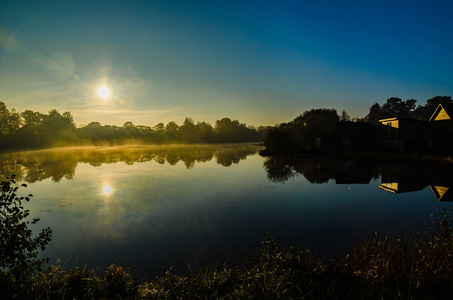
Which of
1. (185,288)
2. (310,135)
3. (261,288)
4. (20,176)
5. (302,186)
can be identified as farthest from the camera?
(310,135)

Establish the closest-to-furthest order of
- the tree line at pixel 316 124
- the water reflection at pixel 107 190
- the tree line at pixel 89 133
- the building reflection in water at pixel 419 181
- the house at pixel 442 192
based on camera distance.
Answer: the house at pixel 442 192, the building reflection in water at pixel 419 181, the water reflection at pixel 107 190, the tree line at pixel 316 124, the tree line at pixel 89 133

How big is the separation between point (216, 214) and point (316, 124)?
72895 millimetres

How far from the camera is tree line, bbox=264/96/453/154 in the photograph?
51.8m

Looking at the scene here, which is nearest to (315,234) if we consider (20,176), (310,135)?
(20,176)

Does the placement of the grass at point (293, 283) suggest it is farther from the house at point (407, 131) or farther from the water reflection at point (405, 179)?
the house at point (407, 131)

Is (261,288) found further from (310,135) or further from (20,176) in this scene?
(310,135)

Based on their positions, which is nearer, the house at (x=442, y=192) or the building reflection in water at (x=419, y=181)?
the house at (x=442, y=192)

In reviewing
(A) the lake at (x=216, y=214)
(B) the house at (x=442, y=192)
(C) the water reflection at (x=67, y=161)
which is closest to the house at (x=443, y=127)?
(A) the lake at (x=216, y=214)

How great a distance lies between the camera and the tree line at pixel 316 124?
51.8 metres

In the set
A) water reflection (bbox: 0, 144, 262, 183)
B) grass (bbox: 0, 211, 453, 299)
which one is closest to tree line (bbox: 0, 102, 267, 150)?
water reflection (bbox: 0, 144, 262, 183)

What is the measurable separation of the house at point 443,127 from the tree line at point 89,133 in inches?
4776

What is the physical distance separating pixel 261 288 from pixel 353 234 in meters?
7.04

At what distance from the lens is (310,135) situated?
7738cm

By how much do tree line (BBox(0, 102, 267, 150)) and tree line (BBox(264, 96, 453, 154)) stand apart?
60271 millimetres
